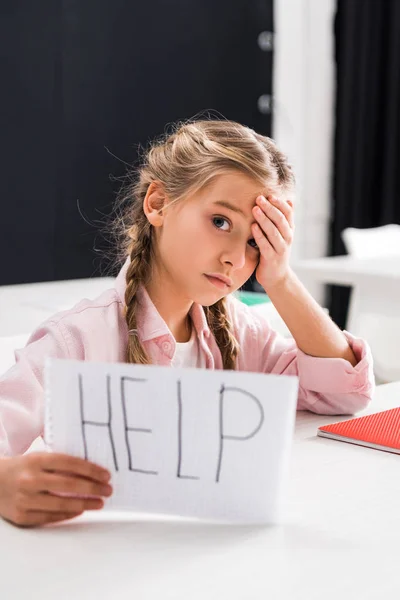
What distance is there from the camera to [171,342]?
1231 mm

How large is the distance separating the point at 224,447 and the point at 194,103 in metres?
3.93

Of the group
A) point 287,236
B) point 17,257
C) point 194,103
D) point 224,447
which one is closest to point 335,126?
point 194,103

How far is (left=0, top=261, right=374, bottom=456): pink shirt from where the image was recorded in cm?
102

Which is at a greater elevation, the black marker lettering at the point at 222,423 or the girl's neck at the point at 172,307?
the black marker lettering at the point at 222,423

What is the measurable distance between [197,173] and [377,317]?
6.18ft

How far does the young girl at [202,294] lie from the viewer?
114 centimetres

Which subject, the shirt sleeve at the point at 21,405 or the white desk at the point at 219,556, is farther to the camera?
the shirt sleeve at the point at 21,405

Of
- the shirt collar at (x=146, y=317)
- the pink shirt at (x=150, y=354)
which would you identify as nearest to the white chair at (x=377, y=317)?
the pink shirt at (x=150, y=354)

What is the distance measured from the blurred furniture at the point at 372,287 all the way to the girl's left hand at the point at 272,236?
155 cm

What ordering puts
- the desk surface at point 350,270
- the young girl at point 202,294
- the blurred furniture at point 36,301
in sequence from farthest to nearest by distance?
the desk surface at point 350,270 → the blurred furniture at point 36,301 → the young girl at point 202,294

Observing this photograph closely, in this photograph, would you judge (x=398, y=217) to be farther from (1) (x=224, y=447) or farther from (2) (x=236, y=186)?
(1) (x=224, y=447)

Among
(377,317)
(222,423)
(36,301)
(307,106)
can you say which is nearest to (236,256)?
(222,423)

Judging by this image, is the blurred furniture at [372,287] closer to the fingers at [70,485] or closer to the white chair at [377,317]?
the white chair at [377,317]

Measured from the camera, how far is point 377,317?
2969 millimetres
